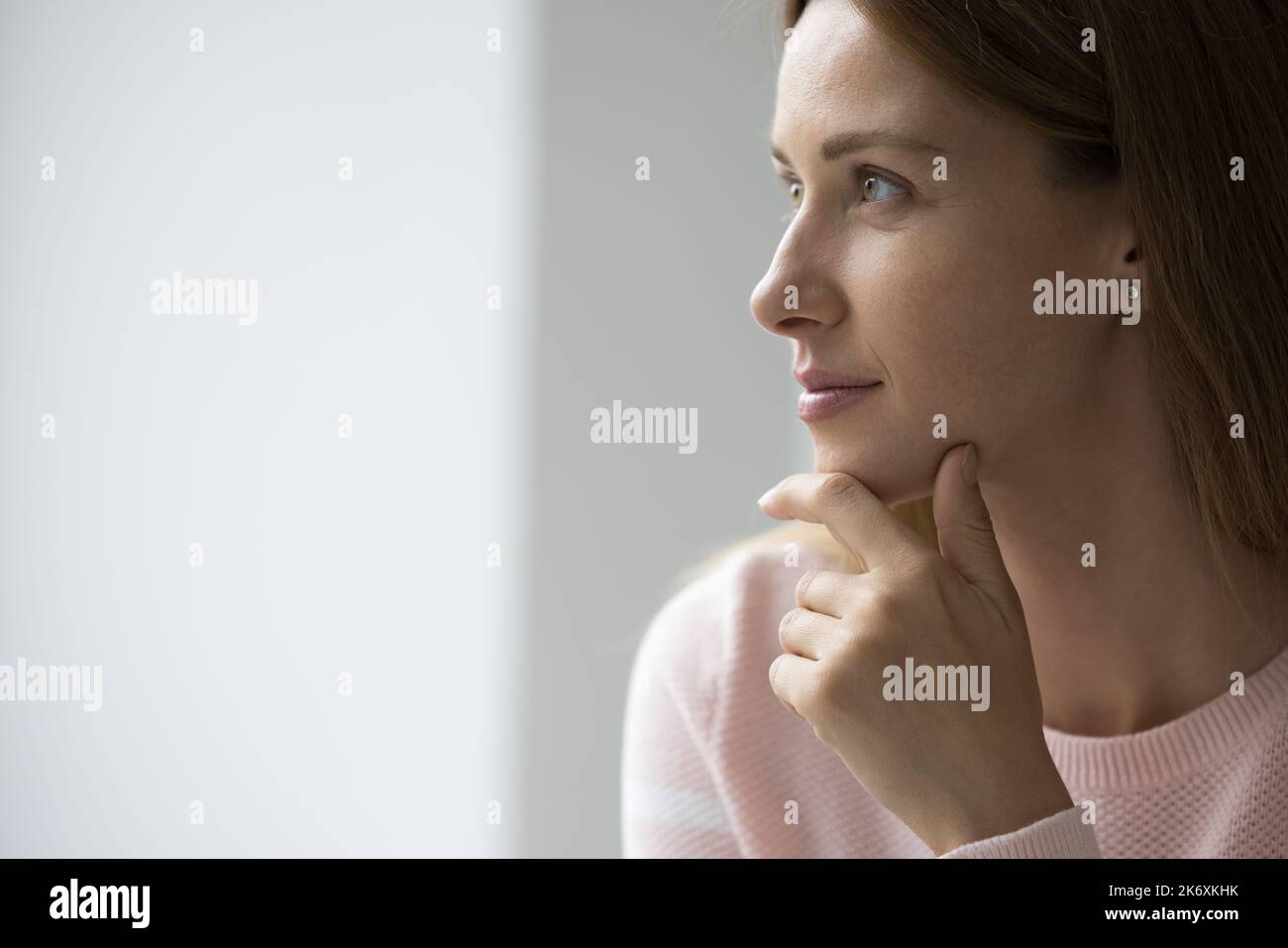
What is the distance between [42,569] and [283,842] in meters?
0.64

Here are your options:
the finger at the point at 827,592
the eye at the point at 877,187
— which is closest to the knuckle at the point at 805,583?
the finger at the point at 827,592

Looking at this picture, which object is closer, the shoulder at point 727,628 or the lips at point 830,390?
the lips at point 830,390

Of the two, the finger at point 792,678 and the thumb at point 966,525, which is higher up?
the thumb at point 966,525

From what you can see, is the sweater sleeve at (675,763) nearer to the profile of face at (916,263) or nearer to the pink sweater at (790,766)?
the pink sweater at (790,766)

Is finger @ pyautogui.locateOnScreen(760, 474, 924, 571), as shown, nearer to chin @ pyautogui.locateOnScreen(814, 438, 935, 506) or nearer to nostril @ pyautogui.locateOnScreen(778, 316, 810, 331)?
chin @ pyautogui.locateOnScreen(814, 438, 935, 506)

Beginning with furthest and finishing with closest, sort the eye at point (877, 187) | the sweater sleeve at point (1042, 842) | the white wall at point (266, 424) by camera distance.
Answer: the white wall at point (266, 424) < the eye at point (877, 187) < the sweater sleeve at point (1042, 842)

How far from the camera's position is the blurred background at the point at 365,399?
1.83m

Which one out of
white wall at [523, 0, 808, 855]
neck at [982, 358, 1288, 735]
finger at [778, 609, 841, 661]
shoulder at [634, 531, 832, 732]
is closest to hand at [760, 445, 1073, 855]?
finger at [778, 609, 841, 661]

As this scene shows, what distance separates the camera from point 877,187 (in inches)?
40.9

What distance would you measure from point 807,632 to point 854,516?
0.38ft

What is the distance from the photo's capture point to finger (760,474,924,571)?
102cm

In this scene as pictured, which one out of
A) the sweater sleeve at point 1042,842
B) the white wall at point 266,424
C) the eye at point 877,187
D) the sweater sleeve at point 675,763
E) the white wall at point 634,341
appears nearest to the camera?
the sweater sleeve at point 1042,842

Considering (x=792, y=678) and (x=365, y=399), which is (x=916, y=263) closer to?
(x=792, y=678)
